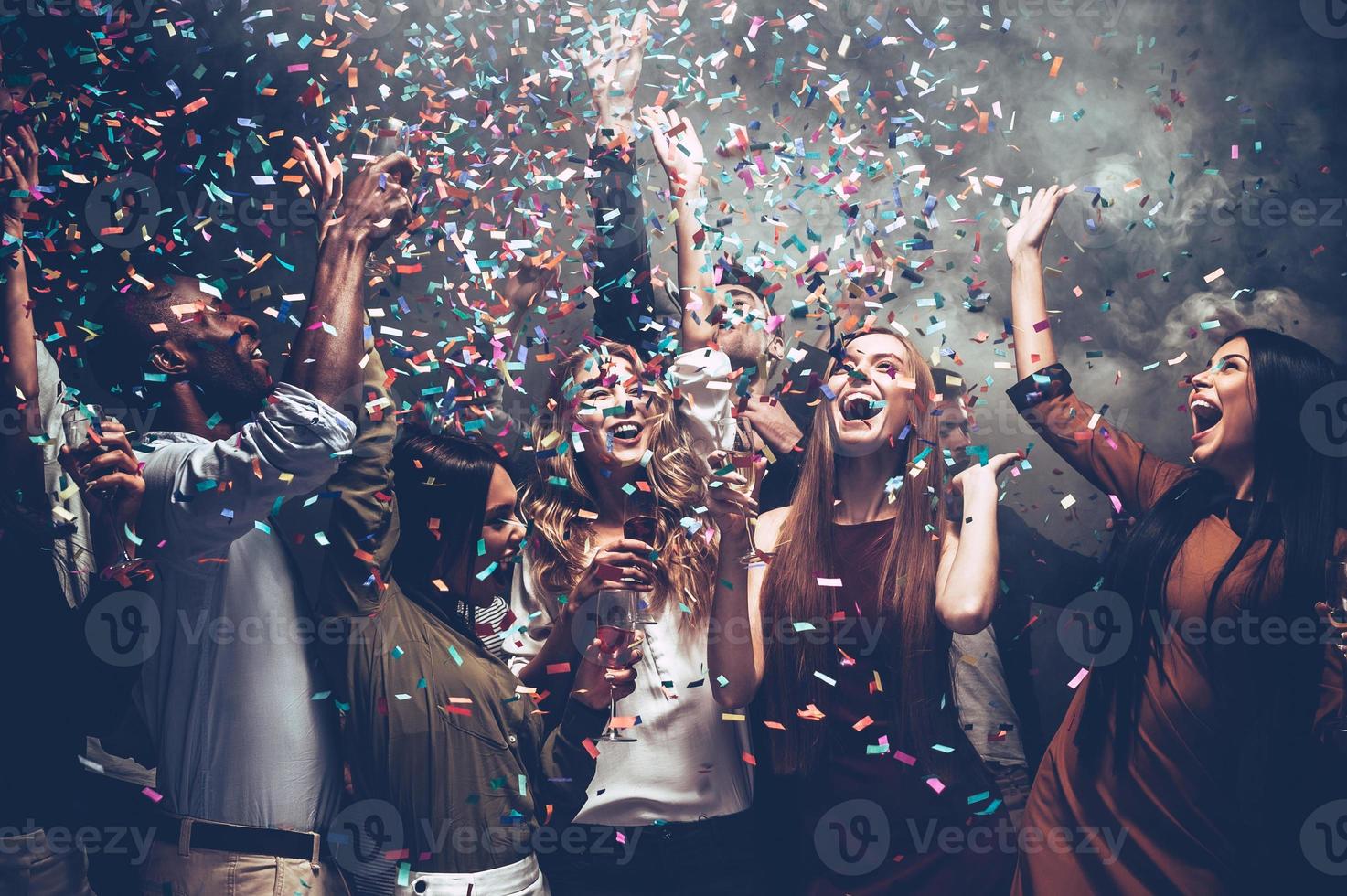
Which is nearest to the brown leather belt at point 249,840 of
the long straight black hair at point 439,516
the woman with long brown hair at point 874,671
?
the long straight black hair at point 439,516

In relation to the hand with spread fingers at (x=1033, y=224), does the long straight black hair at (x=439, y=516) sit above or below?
below

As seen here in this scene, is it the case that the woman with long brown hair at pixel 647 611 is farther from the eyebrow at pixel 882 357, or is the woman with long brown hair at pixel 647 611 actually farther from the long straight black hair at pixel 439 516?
the eyebrow at pixel 882 357

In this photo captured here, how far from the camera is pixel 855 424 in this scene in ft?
10.6

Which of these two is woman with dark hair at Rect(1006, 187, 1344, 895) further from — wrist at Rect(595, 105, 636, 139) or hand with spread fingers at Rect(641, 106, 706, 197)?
wrist at Rect(595, 105, 636, 139)

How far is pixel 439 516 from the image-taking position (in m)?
3.15

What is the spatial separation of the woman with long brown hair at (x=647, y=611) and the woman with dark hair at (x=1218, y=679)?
3.05 feet

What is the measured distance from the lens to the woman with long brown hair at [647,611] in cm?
311

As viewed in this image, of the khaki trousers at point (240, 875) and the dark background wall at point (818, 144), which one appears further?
the dark background wall at point (818, 144)

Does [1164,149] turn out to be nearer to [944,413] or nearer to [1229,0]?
[1229,0]

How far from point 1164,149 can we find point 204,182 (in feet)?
9.45

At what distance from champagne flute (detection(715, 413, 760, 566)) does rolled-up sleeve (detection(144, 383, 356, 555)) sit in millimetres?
1030

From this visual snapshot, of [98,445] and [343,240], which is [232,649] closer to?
[98,445]

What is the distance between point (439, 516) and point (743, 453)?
2.86 feet

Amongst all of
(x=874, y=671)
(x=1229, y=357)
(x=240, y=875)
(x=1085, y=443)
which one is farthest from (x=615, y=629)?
(x=1229, y=357)
